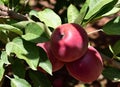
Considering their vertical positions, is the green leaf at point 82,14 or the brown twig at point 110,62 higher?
the green leaf at point 82,14

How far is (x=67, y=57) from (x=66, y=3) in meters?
1.01

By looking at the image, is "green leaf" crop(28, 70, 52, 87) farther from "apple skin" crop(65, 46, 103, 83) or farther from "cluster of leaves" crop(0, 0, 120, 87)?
"apple skin" crop(65, 46, 103, 83)

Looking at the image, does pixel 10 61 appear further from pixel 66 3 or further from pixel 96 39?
pixel 96 39

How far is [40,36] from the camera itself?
47.6 inches

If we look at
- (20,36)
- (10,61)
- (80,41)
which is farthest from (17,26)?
(80,41)

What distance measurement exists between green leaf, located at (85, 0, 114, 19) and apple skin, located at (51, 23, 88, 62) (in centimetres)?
14

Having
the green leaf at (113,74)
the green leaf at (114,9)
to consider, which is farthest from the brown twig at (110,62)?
the green leaf at (114,9)

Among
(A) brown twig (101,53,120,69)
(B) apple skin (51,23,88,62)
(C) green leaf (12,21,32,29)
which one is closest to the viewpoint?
(B) apple skin (51,23,88,62)

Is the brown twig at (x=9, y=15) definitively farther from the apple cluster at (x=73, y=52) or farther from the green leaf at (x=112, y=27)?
the green leaf at (x=112, y=27)

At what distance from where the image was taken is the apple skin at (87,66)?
1.25 metres

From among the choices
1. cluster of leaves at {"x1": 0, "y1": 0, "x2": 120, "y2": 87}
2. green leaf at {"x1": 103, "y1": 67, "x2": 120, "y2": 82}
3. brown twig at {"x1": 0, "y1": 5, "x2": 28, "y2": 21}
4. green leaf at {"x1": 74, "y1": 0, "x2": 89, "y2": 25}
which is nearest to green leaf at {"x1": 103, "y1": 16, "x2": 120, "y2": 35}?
cluster of leaves at {"x1": 0, "y1": 0, "x2": 120, "y2": 87}

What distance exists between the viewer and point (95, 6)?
1330 mm

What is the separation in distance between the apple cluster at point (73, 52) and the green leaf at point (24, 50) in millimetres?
62

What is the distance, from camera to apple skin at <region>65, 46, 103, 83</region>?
125 cm
